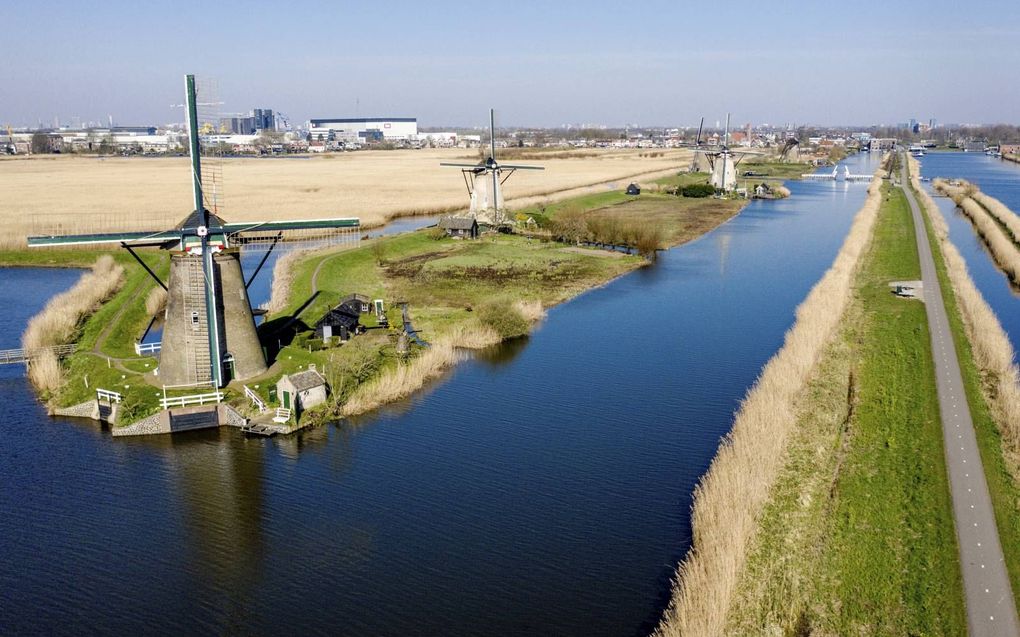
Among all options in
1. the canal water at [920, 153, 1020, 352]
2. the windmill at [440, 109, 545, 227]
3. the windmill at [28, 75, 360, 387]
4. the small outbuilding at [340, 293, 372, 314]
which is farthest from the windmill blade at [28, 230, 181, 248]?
the windmill at [440, 109, 545, 227]

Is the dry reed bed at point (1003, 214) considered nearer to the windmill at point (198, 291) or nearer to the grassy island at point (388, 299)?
the grassy island at point (388, 299)

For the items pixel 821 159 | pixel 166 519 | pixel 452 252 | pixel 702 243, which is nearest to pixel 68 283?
pixel 452 252

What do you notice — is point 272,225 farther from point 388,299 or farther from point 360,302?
point 388,299

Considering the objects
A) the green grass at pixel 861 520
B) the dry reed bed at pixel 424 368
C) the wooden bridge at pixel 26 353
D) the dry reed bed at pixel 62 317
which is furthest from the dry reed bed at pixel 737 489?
the wooden bridge at pixel 26 353

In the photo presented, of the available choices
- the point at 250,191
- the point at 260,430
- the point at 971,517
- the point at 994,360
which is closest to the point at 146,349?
the point at 260,430

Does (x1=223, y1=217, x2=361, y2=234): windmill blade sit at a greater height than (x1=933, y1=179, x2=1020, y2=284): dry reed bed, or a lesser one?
greater

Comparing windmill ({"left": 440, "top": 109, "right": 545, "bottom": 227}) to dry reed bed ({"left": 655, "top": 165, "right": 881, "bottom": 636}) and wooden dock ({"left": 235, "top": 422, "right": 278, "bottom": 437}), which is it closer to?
dry reed bed ({"left": 655, "top": 165, "right": 881, "bottom": 636})
